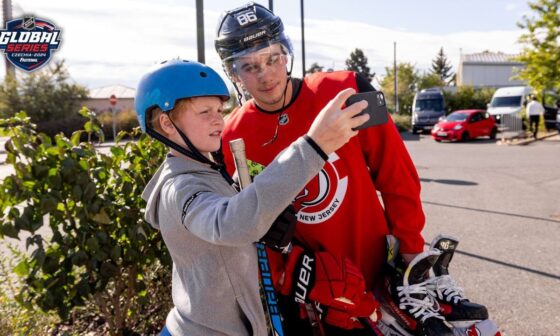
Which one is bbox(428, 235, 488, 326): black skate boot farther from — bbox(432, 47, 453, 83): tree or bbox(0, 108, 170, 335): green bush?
bbox(432, 47, 453, 83): tree

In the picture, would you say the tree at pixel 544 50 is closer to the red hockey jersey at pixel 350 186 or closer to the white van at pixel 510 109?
the white van at pixel 510 109

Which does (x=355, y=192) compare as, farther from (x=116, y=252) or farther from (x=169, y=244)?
(x=116, y=252)

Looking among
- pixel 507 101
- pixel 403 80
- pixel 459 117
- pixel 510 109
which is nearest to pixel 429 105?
pixel 507 101

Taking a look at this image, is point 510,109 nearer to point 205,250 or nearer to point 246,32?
point 246,32

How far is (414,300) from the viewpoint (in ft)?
7.21

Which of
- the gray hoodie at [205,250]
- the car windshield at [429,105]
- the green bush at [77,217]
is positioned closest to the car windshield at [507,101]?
the car windshield at [429,105]

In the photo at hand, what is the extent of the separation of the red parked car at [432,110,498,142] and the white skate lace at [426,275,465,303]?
22.0m

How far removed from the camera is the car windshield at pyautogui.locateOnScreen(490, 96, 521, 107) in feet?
92.9

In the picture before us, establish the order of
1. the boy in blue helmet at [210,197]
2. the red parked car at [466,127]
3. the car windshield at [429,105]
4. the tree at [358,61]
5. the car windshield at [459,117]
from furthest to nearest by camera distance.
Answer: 1. the tree at [358,61]
2. the car windshield at [429,105]
3. the car windshield at [459,117]
4. the red parked car at [466,127]
5. the boy in blue helmet at [210,197]

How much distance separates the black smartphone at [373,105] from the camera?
1.61 m

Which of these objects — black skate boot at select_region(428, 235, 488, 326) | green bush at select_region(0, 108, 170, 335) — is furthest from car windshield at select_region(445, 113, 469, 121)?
black skate boot at select_region(428, 235, 488, 326)

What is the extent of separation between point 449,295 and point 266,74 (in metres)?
1.30

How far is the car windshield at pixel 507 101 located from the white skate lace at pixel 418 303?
95.1 ft

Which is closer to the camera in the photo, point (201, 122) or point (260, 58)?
point (201, 122)
